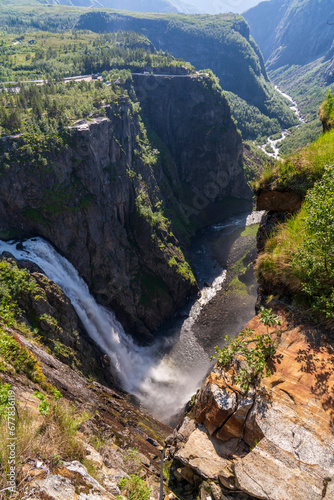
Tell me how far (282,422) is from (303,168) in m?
10.7

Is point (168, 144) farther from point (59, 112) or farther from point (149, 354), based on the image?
point (149, 354)

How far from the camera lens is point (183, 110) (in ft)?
319

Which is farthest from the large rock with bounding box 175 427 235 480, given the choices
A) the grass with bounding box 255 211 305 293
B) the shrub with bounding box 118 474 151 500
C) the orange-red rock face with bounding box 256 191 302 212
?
the orange-red rock face with bounding box 256 191 302 212

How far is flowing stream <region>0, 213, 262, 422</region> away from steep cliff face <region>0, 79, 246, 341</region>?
2421mm

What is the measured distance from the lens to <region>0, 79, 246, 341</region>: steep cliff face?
37625 mm

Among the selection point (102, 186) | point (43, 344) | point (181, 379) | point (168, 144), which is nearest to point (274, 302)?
point (43, 344)

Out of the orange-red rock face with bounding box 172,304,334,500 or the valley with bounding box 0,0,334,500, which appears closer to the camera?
the orange-red rock face with bounding box 172,304,334,500

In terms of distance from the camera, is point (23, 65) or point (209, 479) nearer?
point (209, 479)

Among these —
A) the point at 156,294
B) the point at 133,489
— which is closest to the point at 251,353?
the point at 133,489

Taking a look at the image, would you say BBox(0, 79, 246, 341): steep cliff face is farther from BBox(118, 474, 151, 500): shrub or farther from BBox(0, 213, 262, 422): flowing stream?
BBox(118, 474, 151, 500): shrub

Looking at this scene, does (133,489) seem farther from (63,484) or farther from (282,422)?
(282,422)

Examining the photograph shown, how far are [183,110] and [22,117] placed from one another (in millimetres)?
67752

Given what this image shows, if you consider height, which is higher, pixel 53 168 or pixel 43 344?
pixel 53 168

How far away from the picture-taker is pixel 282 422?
24.9 feet
